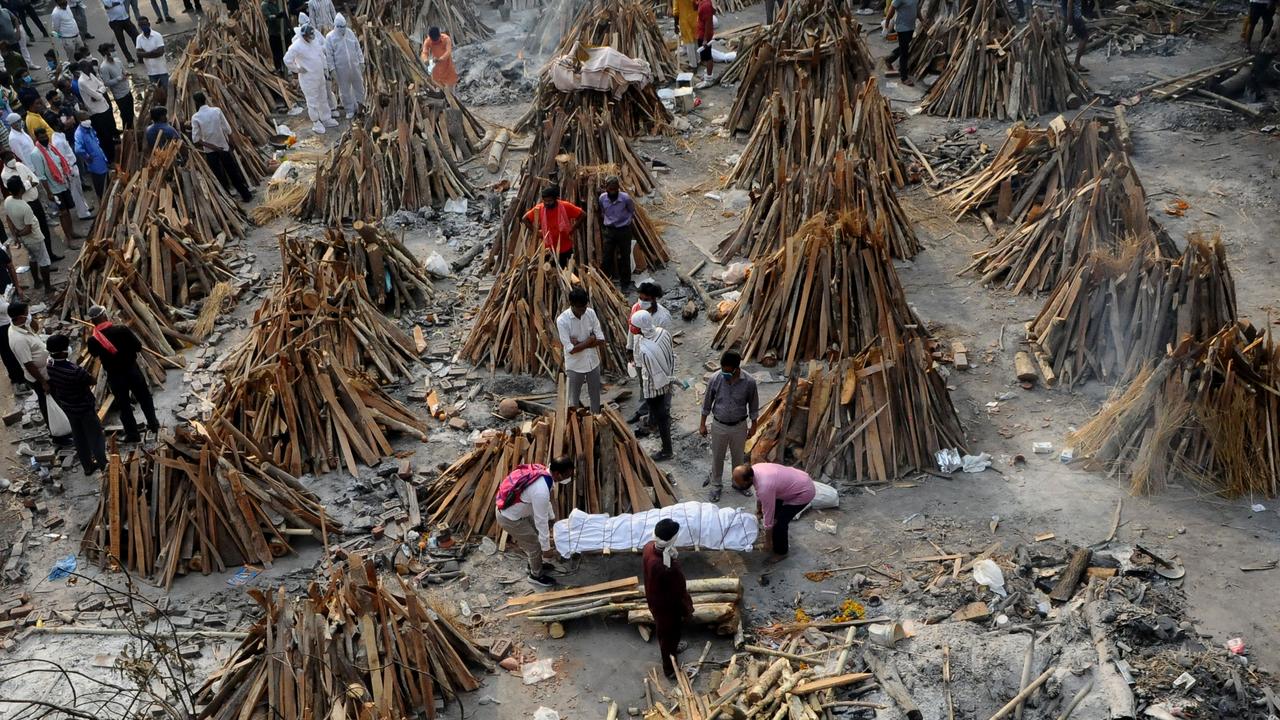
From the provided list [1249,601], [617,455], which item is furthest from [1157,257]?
[617,455]

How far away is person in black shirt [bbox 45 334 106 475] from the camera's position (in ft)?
38.5

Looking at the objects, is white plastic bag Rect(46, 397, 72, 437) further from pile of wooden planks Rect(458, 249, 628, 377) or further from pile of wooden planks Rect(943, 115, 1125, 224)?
pile of wooden planks Rect(943, 115, 1125, 224)

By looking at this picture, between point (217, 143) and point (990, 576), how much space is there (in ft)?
41.8

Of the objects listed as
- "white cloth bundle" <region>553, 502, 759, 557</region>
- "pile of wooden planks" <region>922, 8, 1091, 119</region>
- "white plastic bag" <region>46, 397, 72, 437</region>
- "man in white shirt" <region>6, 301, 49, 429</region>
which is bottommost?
"white cloth bundle" <region>553, 502, 759, 557</region>

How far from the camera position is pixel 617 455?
10.6m

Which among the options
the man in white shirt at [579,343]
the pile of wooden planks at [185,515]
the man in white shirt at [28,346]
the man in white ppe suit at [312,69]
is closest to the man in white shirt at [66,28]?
the man in white ppe suit at [312,69]

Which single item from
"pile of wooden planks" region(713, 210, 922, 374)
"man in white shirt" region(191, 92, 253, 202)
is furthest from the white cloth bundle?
"man in white shirt" region(191, 92, 253, 202)

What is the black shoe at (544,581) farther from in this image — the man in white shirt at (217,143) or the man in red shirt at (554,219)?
the man in white shirt at (217,143)

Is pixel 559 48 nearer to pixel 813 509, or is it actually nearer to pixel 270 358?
pixel 270 358

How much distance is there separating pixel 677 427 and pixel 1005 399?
3.24 m

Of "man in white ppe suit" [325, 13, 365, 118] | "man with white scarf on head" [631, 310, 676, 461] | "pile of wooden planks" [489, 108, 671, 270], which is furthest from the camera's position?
"man in white ppe suit" [325, 13, 365, 118]

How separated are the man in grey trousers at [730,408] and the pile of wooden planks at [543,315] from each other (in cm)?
253

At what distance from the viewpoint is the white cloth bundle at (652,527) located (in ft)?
32.9

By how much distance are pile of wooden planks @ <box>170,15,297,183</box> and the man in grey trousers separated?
10457 millimetres
